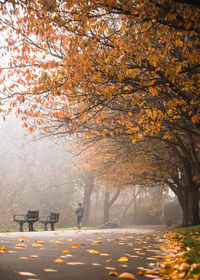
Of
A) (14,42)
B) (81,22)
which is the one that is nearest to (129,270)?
(81,22)

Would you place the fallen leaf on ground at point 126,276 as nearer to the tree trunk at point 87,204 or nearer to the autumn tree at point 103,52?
the autumn tree at point 103,52

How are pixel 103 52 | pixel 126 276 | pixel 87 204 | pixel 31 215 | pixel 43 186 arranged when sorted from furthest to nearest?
pixel 43 186
pixel 87 204
pixel 31 215
pixel 103 52
pixel 126 276

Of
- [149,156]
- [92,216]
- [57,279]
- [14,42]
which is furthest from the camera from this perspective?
[92,216]

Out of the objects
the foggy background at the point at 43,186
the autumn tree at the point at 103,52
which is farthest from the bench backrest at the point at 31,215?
the foggy background at the point at 43,186

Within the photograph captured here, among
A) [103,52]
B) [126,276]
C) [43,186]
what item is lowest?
[126,276]

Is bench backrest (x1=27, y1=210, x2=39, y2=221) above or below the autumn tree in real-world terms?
below

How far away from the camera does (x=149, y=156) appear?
17.3 metres

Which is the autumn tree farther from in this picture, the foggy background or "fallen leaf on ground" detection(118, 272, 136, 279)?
the foggy background

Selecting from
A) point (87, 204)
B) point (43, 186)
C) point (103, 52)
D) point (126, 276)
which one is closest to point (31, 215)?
point (103, 52)

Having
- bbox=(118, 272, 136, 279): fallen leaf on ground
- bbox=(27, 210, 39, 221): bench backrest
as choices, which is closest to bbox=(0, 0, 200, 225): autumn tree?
bbox=(118, 272, 136, 279): fallen leaf on ground

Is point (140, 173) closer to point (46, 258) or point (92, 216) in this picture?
point (46, 258)

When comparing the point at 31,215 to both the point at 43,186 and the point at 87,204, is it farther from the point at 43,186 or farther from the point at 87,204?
the point at 43,186

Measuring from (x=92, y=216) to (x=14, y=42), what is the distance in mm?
35974

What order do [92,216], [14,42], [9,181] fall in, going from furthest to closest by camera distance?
[92,216] < [9,181] < [14,42]
